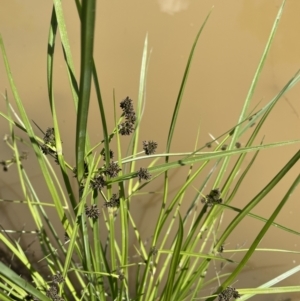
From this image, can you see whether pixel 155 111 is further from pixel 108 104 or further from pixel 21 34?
pixel 21 34

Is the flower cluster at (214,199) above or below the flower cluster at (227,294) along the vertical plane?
above

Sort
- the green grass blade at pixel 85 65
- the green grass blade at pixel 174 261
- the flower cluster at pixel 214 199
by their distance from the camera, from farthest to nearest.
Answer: the flower cluster at pixel 214 199
the green grass blade at pixel 174 261
the green grass blade at pixel 85 65

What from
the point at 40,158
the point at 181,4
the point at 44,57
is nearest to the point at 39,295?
the point at 40,158

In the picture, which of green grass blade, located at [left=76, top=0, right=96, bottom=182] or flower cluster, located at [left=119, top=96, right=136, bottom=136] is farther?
flower cluster, located at [left=119, top=96, right=136, bottom=136]

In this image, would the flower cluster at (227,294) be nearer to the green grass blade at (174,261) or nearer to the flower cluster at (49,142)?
the green grass blade at (174,261)

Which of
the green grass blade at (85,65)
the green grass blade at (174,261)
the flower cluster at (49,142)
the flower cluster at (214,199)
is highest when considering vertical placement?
the flower cluster at (214,199)

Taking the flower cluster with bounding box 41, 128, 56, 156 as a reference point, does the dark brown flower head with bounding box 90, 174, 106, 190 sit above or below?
below

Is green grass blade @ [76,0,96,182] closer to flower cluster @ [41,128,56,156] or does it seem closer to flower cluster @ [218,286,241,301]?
flower cluster @ [41,128,56,156]

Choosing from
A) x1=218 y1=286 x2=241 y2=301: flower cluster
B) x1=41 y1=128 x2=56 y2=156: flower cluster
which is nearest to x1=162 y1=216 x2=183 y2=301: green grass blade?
x1=218 y1=286 x2=241 y2=301: flower cluster

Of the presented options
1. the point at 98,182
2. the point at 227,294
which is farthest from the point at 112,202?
the point at 227,294

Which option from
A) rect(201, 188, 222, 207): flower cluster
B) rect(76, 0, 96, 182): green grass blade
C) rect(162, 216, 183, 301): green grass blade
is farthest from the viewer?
rect(201, 188, 222, 207): flower cluster

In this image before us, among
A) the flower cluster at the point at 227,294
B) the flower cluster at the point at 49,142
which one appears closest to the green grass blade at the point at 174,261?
the flower cluster at the point at 227,294
